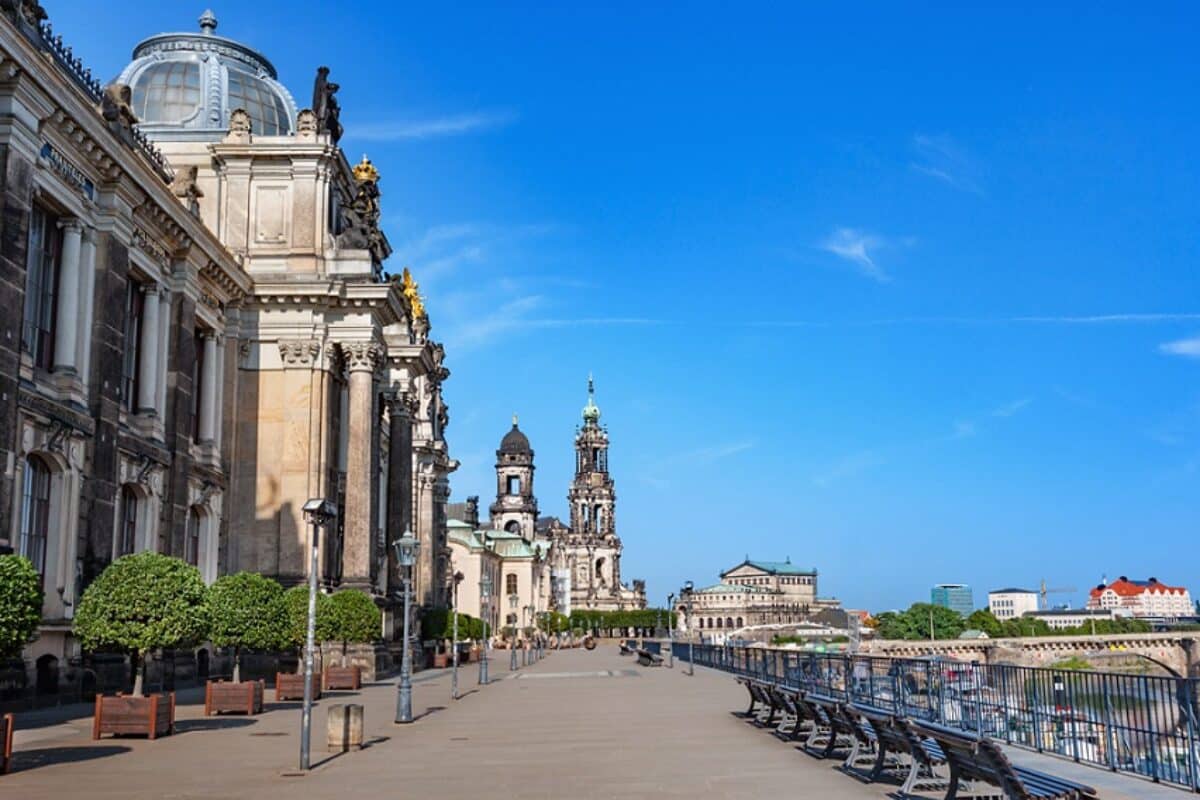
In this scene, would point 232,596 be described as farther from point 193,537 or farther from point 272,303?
point 272,303

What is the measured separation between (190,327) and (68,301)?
8798 millimetres

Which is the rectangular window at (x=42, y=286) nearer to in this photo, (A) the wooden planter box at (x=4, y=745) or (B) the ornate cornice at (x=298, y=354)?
(A) the wooden planter box at (x=4, y=745)

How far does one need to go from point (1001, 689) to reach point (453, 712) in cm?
1450

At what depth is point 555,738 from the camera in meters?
22.6

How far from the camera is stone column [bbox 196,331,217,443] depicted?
4091cm

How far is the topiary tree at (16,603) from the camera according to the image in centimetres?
1697

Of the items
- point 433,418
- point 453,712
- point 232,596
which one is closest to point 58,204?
point 232,596

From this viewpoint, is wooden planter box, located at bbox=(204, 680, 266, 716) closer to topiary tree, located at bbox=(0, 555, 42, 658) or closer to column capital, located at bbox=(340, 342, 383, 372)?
topiary tree, located at bbox=(0, 555, 42, 658)

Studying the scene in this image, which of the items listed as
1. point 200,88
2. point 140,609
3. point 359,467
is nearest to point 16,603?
point 140,609

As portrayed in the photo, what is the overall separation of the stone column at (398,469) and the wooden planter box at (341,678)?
15136 millimetres

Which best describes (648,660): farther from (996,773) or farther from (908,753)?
(996,773)

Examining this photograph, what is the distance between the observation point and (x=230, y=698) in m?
26.7

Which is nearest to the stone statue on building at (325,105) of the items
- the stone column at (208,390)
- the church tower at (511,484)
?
the stone column at (208,390)

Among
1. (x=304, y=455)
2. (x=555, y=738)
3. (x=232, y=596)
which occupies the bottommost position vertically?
(x=555, y=738)
